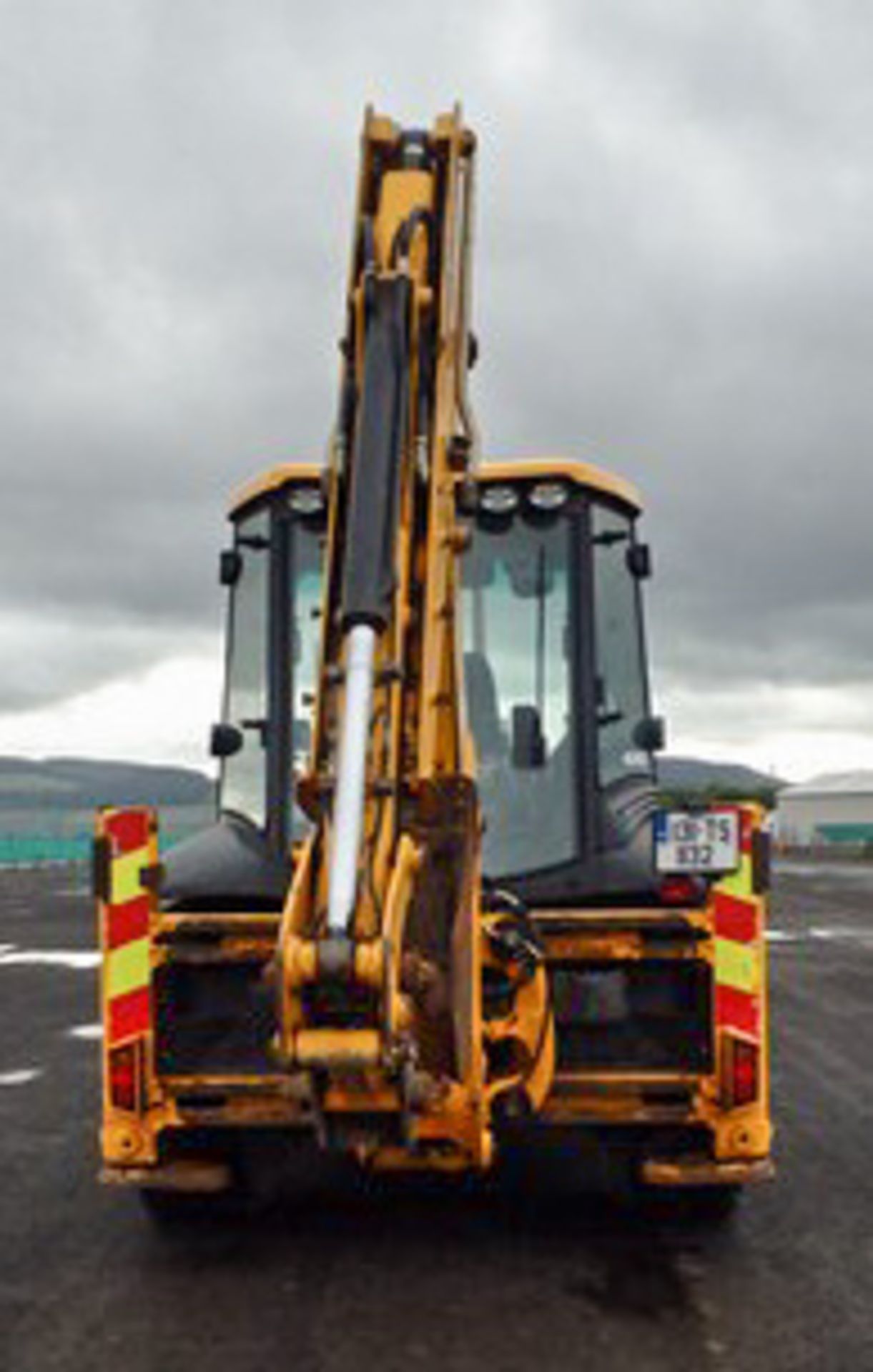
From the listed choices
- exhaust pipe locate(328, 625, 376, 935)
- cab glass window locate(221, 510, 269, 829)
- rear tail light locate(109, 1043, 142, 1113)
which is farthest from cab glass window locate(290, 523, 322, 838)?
exhaust pipe locate(328, 625, 376, 935)

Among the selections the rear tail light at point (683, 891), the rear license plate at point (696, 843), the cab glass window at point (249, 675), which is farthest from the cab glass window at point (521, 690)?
the cab glass window at point (249, 675)

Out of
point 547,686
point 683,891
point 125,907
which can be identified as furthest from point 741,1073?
point 125,907

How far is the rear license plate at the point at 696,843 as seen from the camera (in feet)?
15.4

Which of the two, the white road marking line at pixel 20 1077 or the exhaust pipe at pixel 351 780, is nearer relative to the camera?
the exhaust pipe at pixel 351 780

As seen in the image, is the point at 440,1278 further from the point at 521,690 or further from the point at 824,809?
the point at 824,809

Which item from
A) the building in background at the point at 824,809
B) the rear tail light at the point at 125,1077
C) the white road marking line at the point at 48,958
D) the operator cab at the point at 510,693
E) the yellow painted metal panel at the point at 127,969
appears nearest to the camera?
the rear tail light at the point at 125,1077

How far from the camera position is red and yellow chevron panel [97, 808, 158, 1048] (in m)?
4.89

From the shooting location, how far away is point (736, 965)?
15.6ft

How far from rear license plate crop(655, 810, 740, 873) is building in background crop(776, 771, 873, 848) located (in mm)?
74214

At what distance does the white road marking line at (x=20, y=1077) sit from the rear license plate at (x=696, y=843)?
16.5 ft

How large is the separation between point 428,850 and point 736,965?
4.29 ft

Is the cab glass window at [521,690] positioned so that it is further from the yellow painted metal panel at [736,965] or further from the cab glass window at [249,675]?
the cab glass window at [249,675]

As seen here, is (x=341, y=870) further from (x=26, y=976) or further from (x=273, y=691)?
(x=26, y=976)

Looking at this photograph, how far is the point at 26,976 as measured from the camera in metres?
13.7
